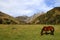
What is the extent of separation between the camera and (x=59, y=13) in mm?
123125

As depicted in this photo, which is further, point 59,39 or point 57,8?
point 57,8

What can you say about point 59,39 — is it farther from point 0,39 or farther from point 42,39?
point 0,39

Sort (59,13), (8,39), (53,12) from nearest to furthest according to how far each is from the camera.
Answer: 1. (8,39)
2. (59,13)
3. (53,12)

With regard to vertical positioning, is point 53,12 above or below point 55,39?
above

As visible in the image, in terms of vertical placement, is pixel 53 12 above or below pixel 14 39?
above

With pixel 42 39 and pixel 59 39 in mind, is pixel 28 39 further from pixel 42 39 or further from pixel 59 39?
pixel 59 39

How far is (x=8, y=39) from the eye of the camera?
2666cm

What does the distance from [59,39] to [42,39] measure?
2439 mm

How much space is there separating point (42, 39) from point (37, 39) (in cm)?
69

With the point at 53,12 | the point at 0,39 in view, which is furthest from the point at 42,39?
the point at 53,12

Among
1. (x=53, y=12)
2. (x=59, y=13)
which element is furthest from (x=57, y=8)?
(x=59, y=13)

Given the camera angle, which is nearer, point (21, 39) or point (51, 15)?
point (21, 39)

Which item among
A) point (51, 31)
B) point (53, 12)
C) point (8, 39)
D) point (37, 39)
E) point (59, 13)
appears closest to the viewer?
point (37, 39)

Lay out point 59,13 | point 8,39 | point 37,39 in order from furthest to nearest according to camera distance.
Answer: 1. point 59,13
2. point 8,39
3. point 37,39
